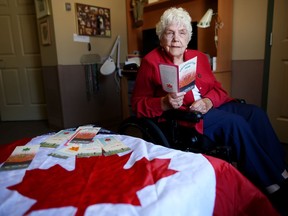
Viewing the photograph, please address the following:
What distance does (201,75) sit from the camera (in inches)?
51.3

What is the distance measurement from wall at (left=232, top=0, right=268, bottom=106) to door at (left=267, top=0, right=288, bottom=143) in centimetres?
9

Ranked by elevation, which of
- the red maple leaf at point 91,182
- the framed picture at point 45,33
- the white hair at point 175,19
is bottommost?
the red maple leaf at point 91,182

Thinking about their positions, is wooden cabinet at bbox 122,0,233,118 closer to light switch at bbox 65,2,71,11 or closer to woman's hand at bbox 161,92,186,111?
light switch at bbox 65,2,71,11

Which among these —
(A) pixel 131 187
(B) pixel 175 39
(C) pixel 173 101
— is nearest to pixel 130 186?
(A) pixel 131 187

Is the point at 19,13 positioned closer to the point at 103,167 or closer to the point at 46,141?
the point at 46,141

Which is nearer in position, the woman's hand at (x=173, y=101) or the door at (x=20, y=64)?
the woman's hand at (x=173, y=101)

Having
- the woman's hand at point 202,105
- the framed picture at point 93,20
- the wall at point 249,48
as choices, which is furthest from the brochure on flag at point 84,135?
the framed picture at point 93,20

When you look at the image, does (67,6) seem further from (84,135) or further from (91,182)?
(91,182)

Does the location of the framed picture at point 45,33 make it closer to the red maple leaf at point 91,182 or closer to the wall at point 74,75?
the wall at point 74,75

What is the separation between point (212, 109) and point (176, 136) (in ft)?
0.79

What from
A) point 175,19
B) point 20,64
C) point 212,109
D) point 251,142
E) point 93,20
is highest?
point 93,20

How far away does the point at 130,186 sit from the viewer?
571 mm

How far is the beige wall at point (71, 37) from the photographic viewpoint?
256 cm

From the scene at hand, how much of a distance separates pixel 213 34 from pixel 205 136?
151cm
